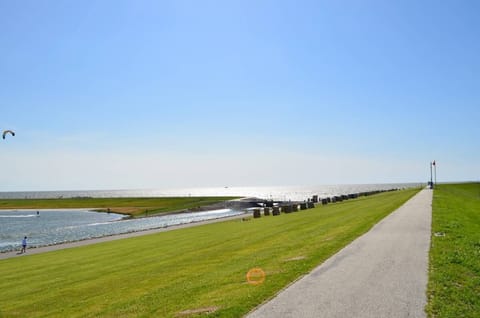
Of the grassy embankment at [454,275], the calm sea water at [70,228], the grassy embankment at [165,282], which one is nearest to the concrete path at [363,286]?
the grassy embankment at [454,275]

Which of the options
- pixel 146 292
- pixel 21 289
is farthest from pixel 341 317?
pixel 21 289

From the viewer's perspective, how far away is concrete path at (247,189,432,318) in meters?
8.05

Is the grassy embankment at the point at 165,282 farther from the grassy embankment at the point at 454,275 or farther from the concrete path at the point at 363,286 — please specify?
the grassy embankment at the point at 454,275

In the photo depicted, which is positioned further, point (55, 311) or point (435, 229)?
point (435, 229)

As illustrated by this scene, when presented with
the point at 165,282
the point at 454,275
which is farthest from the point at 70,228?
the point at 454,275

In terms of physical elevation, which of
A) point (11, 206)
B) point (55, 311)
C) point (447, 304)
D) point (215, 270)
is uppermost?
point (447, 304)

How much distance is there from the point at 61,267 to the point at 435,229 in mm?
20175

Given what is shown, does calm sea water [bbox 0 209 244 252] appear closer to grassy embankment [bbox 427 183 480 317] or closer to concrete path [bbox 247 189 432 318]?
concrete path [bbox 247 189 432 318]

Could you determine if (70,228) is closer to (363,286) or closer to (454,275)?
(363,286)

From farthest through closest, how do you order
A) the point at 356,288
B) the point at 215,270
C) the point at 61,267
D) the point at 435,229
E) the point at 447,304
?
the point at 61,267
the point at 435,229
the point at 215,270
the point at 356,288
the point at 447,304

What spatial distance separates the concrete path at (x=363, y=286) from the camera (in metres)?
8.05

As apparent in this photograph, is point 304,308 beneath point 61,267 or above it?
above

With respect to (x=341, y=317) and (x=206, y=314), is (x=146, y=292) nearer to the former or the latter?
(x=206, y=314)

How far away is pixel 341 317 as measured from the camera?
7.68 m
